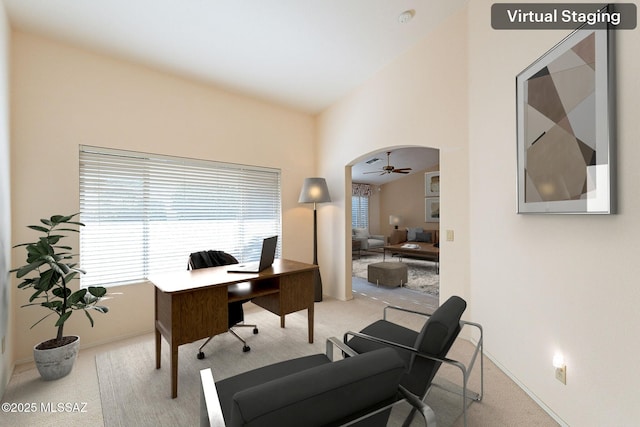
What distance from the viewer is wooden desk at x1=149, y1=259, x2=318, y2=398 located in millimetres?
1952

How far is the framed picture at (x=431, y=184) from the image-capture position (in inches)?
357

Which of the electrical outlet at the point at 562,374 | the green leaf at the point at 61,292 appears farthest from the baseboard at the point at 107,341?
the electrical outlet at the point at 562,374

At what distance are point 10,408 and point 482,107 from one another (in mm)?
4356

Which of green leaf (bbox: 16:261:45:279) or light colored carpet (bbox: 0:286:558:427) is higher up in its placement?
green leaf (bbox: 16:261:45:279)

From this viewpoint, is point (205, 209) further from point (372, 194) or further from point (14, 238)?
point (372, 194)

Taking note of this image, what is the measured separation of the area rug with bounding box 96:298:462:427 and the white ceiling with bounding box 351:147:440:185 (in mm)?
5033

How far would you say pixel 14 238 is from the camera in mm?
2404

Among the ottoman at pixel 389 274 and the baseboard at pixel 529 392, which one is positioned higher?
the ottoman at pixel 389 274

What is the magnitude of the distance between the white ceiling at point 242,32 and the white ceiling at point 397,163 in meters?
3.94

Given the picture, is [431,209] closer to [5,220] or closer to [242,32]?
[242,32]

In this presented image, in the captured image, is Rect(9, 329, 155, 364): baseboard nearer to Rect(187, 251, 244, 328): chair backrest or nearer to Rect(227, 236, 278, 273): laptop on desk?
Rect(187, 251, 244, 328): chair backrest

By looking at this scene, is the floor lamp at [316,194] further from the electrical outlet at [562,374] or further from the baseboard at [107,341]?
the electrical outlet at [562,374]

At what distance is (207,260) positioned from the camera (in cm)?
289

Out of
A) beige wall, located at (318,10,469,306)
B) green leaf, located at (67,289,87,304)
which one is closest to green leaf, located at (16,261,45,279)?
green leaf, located at (67,289,87,304)
